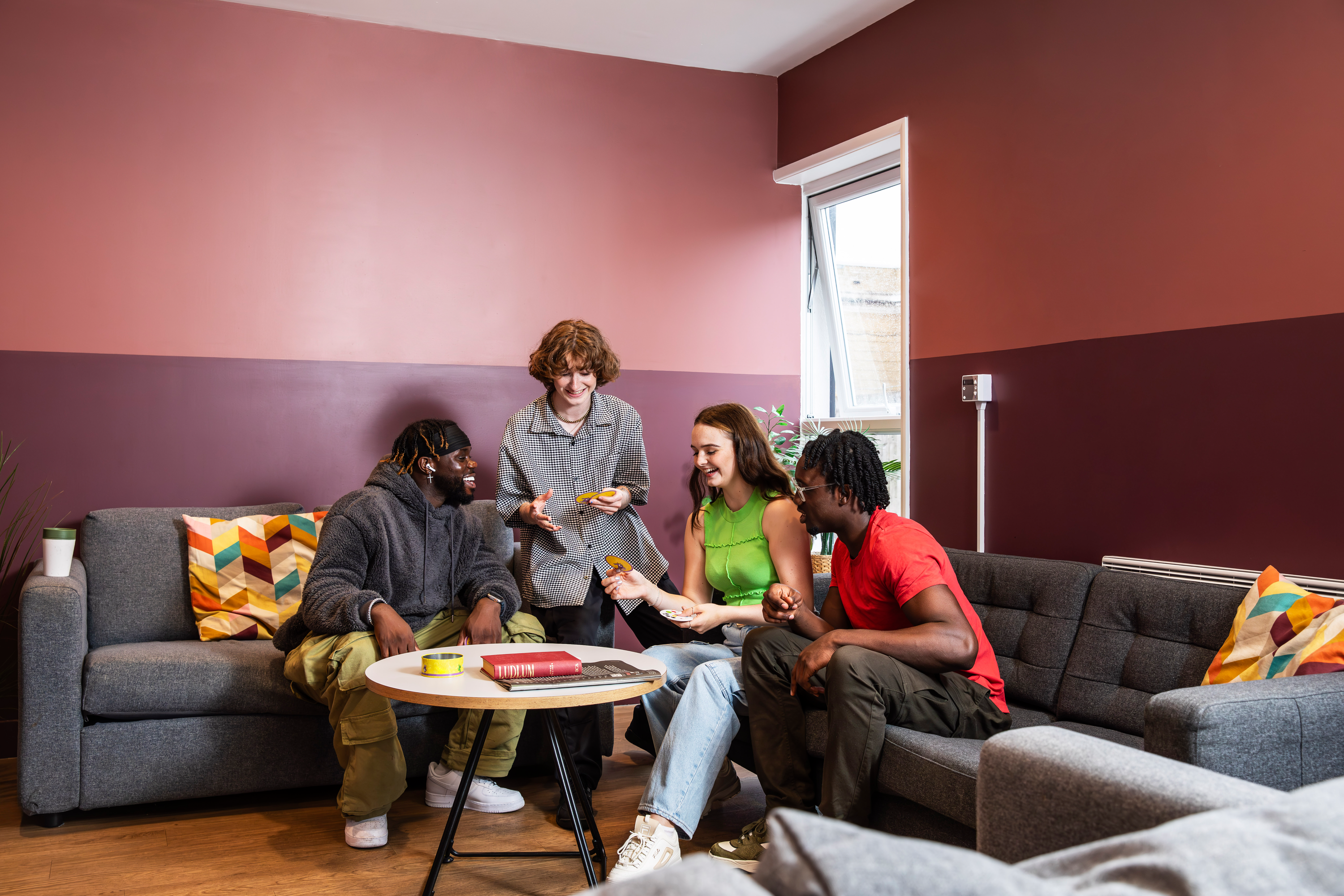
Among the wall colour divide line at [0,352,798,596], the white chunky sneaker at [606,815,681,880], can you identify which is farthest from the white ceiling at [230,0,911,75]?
the white chunky sneaker at [606,815,681,880]

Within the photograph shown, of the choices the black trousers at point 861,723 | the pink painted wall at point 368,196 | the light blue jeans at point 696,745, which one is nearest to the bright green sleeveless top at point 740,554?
the light blue jeans at point 696,745

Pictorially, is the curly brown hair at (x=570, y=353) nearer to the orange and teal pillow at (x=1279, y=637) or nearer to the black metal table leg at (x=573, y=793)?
the black metal table leg at (x=573, y=793)

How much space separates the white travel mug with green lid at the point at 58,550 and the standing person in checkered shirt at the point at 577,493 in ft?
4.32

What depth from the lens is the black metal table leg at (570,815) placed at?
2340mm

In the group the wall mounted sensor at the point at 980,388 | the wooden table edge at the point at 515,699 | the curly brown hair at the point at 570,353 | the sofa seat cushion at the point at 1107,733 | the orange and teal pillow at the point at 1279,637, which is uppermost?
the curly brown hair at the point at 570,353

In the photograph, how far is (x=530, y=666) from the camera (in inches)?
92.1

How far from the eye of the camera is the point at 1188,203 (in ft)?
9.37

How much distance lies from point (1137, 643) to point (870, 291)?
2.42m

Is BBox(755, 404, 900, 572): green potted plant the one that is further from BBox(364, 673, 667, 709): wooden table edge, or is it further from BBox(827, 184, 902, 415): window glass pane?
BBox(364, 673, 667, 709): wooden table edge

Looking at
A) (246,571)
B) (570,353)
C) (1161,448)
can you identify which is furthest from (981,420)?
(246,571)

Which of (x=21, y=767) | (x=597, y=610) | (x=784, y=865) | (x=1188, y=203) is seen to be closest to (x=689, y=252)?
(x=597, y=610)

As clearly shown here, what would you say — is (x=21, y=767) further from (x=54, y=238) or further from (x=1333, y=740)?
(x=1333, y=740)

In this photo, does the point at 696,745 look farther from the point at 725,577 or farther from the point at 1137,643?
the point at 1137,643

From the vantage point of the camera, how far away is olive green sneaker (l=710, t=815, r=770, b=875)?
8.17ft
